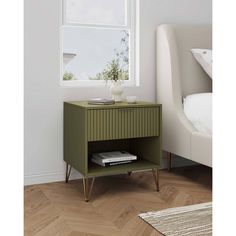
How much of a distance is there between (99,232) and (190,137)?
→ 1.24 meters

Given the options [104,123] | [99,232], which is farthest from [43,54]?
[99,232]

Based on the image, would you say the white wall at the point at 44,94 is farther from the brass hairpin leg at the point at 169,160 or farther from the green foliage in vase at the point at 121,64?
the brass hairpin leg at the point at 169,160

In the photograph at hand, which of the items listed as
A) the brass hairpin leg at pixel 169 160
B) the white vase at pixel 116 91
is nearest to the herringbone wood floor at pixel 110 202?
the brass hairpin leg at pixel 169 160

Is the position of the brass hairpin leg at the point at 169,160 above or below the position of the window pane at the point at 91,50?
below

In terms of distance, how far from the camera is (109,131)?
2818mm

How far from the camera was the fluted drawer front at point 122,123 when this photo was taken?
2.76 m

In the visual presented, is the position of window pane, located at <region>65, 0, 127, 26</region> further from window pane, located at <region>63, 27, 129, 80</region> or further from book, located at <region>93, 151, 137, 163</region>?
book, located at <region>93, 151, 137, 163</region>

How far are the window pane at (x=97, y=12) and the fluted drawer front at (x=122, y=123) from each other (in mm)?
987

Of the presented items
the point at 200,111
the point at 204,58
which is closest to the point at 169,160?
the point at 200,111

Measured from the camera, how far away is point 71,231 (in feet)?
7.25

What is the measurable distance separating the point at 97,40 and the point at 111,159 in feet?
3.68

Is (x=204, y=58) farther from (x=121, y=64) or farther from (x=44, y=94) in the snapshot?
(x=44, y=94)
